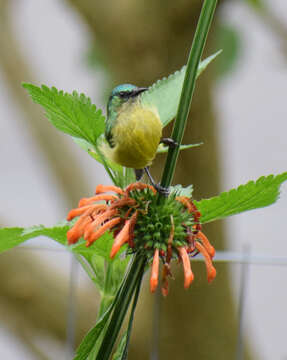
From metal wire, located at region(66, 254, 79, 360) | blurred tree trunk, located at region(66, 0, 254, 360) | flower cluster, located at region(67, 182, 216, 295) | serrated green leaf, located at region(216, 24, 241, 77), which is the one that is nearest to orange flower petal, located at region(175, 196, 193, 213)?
flower cluster, located at region(67, 182, 216, 295)

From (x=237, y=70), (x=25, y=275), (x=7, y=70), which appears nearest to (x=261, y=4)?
(x=237, y=70)

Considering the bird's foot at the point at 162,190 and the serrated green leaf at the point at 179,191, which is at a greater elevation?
the serrated green leaf at the point at 179,191

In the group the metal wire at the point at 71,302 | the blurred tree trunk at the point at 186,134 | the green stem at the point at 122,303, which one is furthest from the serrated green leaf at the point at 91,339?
the blurred tree trunk at the point at 186,134

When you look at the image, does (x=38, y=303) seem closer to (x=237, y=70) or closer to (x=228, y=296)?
(x=228, y=296)

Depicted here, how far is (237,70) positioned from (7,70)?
1.81 ft

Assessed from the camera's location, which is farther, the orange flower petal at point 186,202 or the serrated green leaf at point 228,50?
the serrated green leaf at point 228,50

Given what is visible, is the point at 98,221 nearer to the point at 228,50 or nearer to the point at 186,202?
the point at 186,202

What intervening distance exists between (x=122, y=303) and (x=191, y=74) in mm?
93

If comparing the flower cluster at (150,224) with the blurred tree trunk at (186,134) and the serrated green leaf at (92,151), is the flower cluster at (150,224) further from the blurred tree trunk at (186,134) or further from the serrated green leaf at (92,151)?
the blurred tree trunk at (186,134)

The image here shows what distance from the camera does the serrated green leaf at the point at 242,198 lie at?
0.24 meters

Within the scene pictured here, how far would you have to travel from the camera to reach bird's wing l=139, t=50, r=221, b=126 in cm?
26

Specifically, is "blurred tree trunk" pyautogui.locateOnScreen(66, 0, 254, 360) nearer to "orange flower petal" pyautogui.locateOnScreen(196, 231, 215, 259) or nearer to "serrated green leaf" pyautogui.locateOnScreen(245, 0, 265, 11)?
"serrated green leaf" pyautogui.locateOnScreen(245, 0, 265, 11)

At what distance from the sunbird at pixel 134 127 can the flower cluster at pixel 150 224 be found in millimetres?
11

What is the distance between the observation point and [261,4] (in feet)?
4.00
